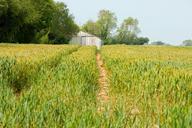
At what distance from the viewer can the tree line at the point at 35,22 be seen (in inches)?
2140

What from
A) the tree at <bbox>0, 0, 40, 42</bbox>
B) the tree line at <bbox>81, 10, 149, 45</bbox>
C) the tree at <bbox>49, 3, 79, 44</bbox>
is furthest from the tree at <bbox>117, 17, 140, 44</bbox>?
the tree at <bbox>0, 0, 40, 42</bbox>

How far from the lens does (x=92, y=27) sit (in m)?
149

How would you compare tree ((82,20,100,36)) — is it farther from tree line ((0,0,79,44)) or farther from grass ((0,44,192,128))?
grass ((0,44,192,128))

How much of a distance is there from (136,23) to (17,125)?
16727 centimetres

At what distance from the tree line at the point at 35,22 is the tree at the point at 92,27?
42077 millimetres

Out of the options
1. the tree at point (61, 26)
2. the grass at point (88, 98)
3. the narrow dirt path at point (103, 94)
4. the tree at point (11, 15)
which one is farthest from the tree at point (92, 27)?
the grass at point (88, 98)

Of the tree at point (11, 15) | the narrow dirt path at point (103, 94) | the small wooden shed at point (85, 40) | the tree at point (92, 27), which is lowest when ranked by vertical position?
the small wooden shed at point (85, 40)

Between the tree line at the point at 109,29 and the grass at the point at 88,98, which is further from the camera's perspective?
the tree line at the point at 109,29

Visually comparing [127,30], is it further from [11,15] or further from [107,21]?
[11,15]

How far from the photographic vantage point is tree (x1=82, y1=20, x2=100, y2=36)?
14731 cm

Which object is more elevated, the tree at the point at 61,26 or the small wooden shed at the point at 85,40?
the tree at the point at 61,26

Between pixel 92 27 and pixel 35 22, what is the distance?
251 feet

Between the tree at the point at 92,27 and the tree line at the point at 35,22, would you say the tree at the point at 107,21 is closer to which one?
the tree at the point at 92,27

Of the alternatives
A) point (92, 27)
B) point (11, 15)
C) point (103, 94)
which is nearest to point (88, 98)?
point (103, 94)
